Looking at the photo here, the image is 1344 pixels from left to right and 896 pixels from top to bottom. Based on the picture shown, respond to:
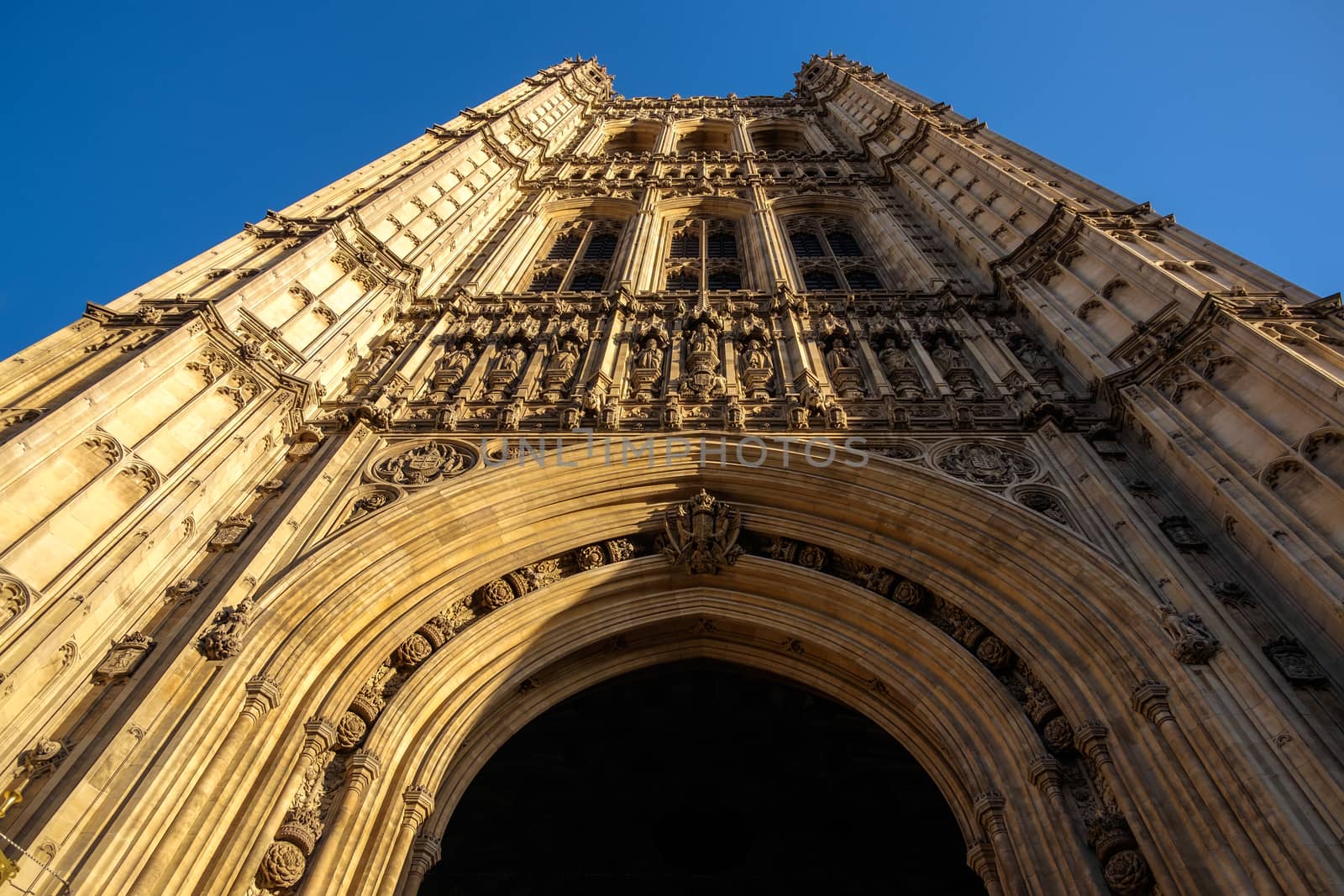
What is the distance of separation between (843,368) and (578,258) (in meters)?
10.2

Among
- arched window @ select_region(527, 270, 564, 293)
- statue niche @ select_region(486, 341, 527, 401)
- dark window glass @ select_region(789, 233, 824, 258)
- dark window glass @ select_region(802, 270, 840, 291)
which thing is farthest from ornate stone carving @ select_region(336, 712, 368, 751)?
dark window glass @ select_region(789, 233, 824, 258)

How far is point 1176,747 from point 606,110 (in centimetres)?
3962

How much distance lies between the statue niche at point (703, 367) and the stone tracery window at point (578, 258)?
182 inches

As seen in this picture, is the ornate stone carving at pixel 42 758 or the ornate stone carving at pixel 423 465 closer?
the ornate stone carving at pixel 42 758

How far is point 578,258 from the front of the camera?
23250 millimetres

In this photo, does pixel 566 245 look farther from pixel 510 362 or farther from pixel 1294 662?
pixel 1294 662

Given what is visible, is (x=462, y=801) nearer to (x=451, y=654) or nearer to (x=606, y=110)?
(x=451, y=654)

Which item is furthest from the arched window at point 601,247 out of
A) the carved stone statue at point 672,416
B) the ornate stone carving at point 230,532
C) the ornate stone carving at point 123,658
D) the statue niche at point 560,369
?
the ornate stone carving at point 123,658

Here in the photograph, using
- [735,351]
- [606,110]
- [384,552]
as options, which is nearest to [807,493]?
[735,351]

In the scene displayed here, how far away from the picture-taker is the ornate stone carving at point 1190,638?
335 inches

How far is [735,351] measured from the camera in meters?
15.9

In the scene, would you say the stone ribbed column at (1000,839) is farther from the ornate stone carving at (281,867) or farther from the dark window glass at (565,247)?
the dark window glass at (565,247)

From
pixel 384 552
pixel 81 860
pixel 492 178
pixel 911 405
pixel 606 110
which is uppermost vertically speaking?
pixel 606 110

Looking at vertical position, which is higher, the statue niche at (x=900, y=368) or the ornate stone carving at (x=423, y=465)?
the statue niche at (x=900, y=368)
